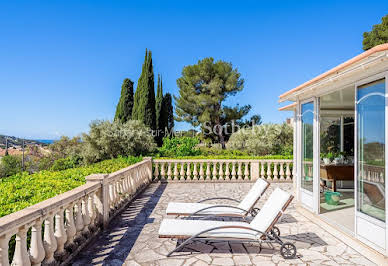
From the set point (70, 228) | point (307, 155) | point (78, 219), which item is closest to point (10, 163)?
point (78, 219)

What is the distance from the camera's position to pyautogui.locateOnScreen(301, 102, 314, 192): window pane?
5133 mm

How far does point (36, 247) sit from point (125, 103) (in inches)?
912

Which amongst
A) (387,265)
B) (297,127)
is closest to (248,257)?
(387,265)

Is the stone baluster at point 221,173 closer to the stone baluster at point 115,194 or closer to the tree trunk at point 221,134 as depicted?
the stone baluster at point 115,194

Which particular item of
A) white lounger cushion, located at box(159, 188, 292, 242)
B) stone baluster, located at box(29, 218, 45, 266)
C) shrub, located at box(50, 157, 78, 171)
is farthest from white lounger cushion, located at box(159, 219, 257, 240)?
shrub, located at box(50, 157, 78, 171)

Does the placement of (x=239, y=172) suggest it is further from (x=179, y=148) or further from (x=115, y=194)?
(x=115, y=194)

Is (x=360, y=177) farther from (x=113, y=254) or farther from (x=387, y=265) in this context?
(x=113, y=254)

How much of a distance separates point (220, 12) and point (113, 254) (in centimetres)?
1419

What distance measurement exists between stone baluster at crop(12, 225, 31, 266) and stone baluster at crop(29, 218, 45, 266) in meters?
0.17

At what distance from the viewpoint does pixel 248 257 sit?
11.0 ft

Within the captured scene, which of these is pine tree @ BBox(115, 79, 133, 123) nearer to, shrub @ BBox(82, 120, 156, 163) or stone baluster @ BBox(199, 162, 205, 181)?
shrub @ BBox(82, 120, 156, 163)

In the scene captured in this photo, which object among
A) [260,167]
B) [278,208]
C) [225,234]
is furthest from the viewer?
[260,167]

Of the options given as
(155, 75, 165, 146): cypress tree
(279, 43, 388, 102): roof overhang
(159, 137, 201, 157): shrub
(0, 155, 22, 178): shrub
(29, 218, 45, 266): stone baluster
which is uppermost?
(155, 75, 165, 146): cypress tree

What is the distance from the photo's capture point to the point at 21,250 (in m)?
2.31
